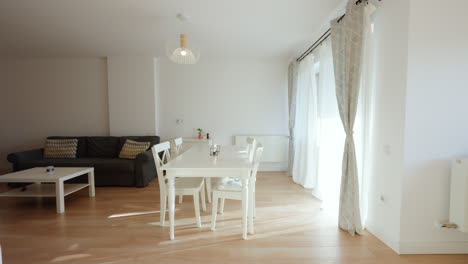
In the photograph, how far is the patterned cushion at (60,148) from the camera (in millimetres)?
4102

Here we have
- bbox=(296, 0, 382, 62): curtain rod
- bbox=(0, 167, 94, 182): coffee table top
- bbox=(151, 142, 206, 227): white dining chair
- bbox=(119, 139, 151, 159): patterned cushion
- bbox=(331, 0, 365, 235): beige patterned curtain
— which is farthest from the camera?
bbox=(119, 139, 151, 159): patterned cushion

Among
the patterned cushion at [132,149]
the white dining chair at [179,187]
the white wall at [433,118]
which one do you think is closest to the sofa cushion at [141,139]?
the patterned cushion at [132,149]

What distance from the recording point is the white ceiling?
2.57 meters

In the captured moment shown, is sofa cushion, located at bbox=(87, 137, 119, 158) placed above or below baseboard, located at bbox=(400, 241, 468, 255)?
above

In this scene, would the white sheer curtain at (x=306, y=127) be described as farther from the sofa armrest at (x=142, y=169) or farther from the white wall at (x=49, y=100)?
the white wall at (x=49, y=100)

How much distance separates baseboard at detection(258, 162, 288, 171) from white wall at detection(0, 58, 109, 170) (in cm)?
347

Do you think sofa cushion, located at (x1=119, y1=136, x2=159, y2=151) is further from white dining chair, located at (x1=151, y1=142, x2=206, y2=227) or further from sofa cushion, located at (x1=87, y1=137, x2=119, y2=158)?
white dining chair, located at (x1=151, y1=142, x2=206, y2=227)

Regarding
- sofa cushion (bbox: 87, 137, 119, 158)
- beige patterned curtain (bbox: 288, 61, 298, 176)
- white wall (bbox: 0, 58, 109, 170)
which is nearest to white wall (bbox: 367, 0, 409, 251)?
beige patterned curtain (bbox: 288, 61, 298, 176)

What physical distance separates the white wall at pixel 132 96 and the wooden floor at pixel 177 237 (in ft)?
6.29

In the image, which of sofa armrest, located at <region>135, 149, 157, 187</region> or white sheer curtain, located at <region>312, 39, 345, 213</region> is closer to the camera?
white sheer curtain, located at <region>312, 39, 345, 213</region>

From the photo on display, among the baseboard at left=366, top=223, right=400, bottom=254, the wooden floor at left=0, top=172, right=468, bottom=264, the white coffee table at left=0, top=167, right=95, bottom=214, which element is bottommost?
the wooden floor at left=0, top=172, right=468, bottom=264

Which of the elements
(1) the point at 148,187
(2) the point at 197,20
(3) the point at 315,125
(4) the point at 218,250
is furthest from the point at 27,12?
(3) the point at 315,125

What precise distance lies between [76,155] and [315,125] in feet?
14.8

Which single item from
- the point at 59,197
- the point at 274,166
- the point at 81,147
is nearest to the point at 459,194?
the point at 274,166
